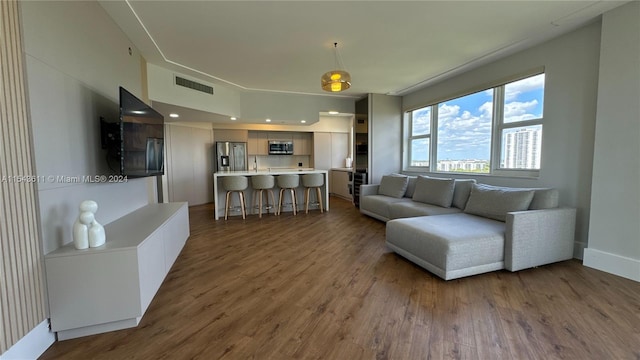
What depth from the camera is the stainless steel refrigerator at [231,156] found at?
6836 mm

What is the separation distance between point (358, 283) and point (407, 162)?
163 inches

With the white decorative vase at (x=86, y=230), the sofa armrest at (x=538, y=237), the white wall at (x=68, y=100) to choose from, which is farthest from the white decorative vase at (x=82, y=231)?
the sofa armrest at (x=538, y=237)

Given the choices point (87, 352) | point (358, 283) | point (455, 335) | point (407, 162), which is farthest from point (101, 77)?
point (407, 162)

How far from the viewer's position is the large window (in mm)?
3518

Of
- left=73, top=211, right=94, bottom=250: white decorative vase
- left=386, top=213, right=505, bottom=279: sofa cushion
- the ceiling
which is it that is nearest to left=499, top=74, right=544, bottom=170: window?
the ceiling

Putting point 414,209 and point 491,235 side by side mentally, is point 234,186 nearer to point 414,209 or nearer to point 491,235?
point 414,209

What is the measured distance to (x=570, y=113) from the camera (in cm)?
304

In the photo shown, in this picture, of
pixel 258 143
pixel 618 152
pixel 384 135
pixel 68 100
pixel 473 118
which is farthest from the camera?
pixel 258 143

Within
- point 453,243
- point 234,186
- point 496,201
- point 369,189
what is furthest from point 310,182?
point 453,243

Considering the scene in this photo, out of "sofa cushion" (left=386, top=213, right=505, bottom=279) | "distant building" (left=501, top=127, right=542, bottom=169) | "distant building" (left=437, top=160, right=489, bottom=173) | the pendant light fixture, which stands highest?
the pendant light fixture

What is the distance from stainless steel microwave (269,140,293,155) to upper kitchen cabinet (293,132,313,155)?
19cm

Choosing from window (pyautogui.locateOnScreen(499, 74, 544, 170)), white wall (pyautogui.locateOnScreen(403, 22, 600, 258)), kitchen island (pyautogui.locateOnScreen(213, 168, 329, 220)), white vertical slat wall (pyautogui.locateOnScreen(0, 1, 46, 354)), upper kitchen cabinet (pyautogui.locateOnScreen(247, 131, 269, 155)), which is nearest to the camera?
white vertical slat wall (pyautogui.locateOnScreen(0, 1, 46, 354))

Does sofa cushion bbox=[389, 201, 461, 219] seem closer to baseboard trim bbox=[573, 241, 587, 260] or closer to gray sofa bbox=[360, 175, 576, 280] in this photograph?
gray sofa bbox=[360, 175, 576, 280]

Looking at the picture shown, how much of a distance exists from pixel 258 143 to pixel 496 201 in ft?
19.5
